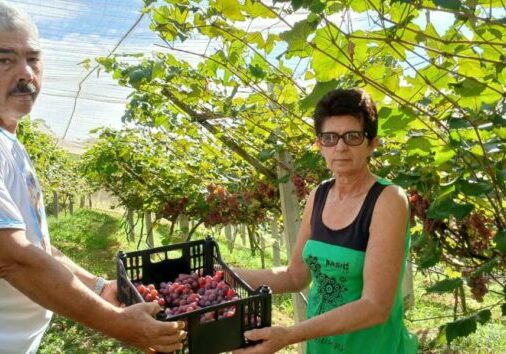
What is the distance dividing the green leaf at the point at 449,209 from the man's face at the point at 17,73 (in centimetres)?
136

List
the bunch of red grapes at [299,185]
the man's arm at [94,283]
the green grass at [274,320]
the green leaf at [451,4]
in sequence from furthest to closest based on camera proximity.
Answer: the green grass at [274,320] < the bunch of red grapes at [299,185] < the man's arm at [94,283] < the green leaf at [451,4]

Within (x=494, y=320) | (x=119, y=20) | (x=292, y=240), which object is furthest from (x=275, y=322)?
(x=119, y=20)

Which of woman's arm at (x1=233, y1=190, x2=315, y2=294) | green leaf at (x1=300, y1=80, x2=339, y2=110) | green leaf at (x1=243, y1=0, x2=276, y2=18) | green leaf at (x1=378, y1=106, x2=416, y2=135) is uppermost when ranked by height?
green leaf at (x1=243, y1=0, x2=276, y2=18)

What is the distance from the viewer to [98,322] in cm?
135

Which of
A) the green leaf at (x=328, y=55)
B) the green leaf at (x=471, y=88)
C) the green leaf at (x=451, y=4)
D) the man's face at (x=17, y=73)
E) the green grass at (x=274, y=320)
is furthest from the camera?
the green grass at (x=274, y=320)

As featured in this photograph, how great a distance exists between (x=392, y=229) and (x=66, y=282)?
97cm

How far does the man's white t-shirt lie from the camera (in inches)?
56.6

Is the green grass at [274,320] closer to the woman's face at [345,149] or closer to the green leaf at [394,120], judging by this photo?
the woman's face at [345,149]

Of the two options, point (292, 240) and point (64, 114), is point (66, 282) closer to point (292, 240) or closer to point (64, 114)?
point (292, 240)

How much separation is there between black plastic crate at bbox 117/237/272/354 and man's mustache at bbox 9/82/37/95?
2.09ft

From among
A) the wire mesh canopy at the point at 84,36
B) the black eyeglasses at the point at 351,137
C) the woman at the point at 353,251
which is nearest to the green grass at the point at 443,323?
the woman at the point at 353,251

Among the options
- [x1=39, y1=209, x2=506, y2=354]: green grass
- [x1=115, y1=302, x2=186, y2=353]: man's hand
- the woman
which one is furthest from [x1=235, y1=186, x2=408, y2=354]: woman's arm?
[x1=39, y1=209, x2=506, y2=354]: green grass

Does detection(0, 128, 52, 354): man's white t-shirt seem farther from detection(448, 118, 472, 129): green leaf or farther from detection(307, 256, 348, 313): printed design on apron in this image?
detection(448, 118, 472, 129): green leaf

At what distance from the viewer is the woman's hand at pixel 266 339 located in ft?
4.55
